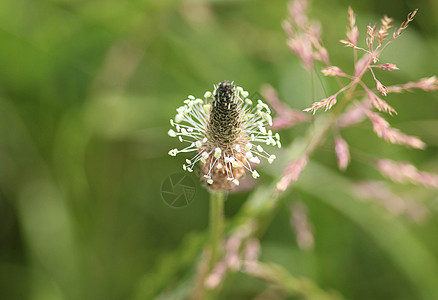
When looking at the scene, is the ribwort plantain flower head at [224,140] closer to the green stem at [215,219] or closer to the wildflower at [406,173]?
the green stem at [215,219]

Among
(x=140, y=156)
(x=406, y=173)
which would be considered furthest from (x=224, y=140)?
(x=140, y=156)

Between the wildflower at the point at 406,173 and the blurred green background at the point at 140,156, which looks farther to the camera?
the blurred green background at the point at 140,156

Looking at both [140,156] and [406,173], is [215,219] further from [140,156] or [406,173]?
[140,156]

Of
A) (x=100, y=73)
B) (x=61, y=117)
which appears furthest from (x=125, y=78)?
(x=61, y=117)

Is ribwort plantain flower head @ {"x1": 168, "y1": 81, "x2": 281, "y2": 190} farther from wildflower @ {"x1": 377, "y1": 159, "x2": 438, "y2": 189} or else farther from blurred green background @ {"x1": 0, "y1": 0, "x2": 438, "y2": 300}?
blurred green background @ {"x1": 0, "y1": 0, "x2": 438, "y2": 300}

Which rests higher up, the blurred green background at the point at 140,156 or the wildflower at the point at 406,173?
the blurred green background at the point at 140,156

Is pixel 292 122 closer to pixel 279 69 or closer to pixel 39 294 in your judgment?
pixel 279 69

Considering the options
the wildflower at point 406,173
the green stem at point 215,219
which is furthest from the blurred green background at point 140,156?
the green stem at point 215,219

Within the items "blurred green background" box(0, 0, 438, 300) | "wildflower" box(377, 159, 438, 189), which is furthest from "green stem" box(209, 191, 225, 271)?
"blurred green background" box(0, 0, 438, 300)
